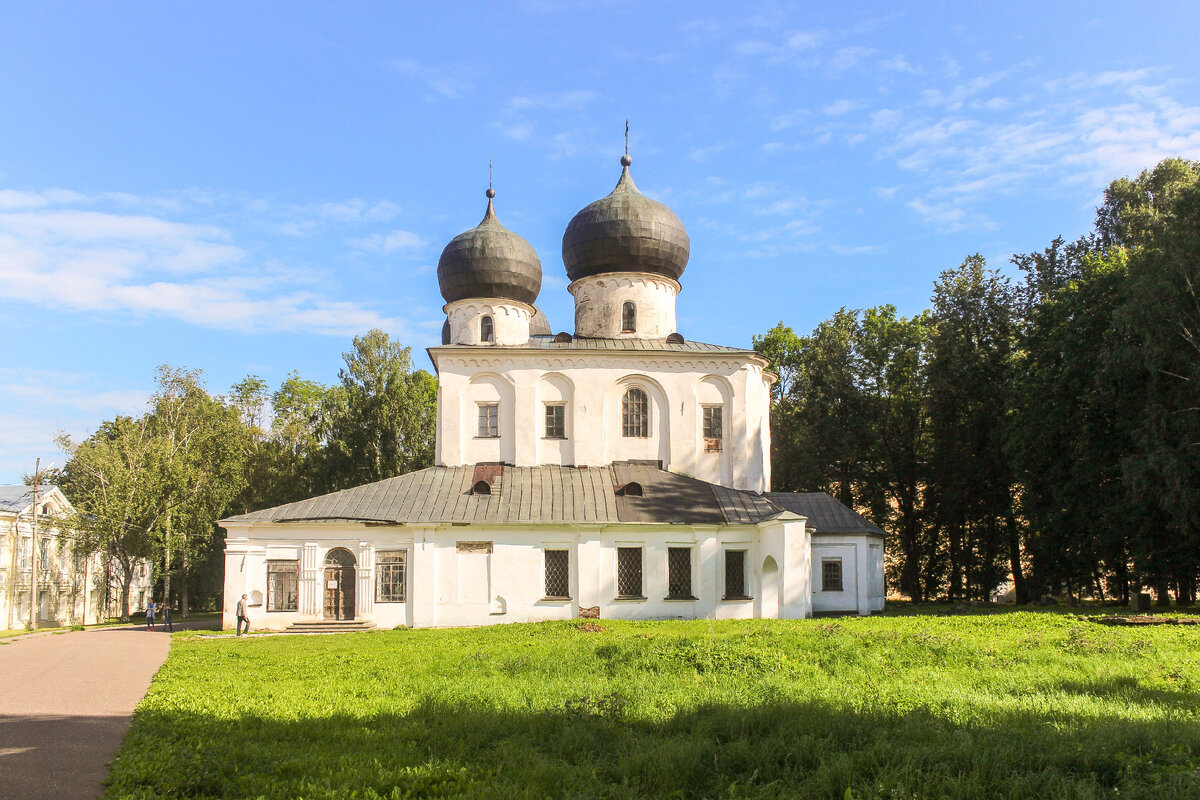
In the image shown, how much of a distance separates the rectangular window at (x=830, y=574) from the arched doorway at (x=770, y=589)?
3.79 m

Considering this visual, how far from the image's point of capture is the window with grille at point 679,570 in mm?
24375

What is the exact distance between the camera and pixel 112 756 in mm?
8172

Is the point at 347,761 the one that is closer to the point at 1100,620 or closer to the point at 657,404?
the point at 1100,620

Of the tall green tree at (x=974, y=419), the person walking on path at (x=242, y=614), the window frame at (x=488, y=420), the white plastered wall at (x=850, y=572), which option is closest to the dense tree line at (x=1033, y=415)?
the tall green tree at (x=974, y=419)

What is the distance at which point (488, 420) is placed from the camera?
2839 cm

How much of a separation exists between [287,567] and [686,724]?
17.7 metres

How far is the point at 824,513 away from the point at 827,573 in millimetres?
1990

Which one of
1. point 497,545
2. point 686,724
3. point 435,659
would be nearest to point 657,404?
point 497,545

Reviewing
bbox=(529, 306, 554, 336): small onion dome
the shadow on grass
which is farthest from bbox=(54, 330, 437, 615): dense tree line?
the shadow on grass

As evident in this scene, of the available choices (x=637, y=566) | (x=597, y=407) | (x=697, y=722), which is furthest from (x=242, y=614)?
(x=697, y=722)

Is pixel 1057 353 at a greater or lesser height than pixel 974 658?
greater

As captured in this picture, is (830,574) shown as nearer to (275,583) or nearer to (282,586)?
(282,586)

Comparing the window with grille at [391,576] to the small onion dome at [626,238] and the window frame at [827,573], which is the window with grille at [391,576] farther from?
the window frame at [827,573]

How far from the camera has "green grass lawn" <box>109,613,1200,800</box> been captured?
6.82m
